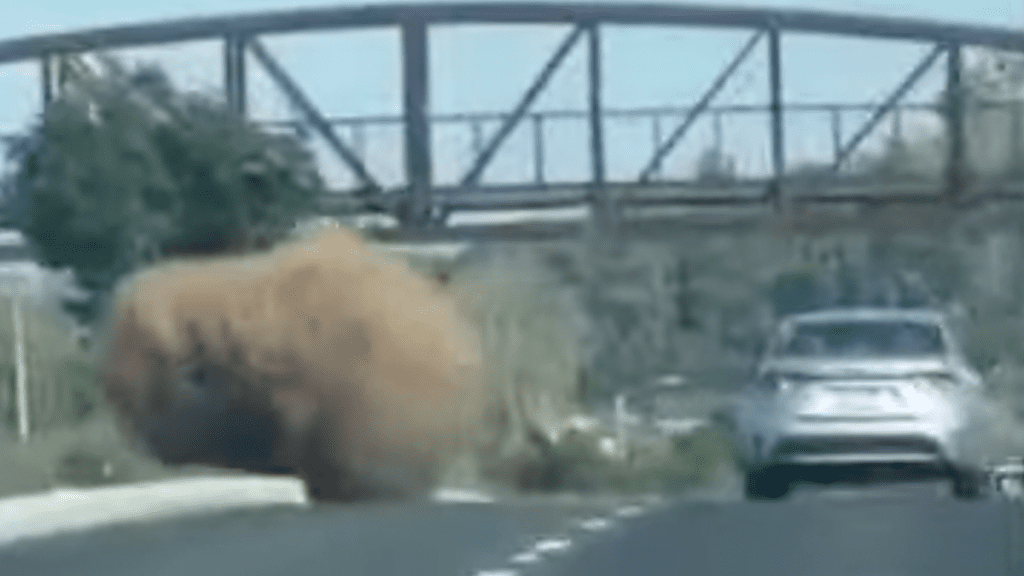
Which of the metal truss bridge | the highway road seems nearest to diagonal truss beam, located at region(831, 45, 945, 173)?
the metal truss bridge

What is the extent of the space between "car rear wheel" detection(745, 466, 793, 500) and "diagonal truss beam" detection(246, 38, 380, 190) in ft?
105

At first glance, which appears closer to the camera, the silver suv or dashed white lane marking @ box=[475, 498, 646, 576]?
dashed white lane marking @ box=[475, 498, 646, 576]

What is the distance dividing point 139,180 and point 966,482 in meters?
32.0

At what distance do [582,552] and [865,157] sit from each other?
156 ft

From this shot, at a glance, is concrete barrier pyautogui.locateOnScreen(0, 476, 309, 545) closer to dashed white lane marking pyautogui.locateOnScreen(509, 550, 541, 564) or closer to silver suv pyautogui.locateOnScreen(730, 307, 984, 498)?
silver suv pyautogui.locateOnScreen(730, 307, 984, 498)

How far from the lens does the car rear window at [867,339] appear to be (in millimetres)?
30641

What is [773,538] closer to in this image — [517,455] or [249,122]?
[517,455]

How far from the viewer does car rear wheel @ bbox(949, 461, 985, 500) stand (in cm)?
3164

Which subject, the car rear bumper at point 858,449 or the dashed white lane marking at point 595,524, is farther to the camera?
the car rear bumper at point 858,449

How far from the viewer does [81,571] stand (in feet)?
82.4

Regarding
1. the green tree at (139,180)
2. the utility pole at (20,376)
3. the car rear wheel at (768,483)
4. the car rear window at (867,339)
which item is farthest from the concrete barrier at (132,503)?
the green tree at (139,180)

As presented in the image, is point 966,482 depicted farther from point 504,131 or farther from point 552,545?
point 504,131

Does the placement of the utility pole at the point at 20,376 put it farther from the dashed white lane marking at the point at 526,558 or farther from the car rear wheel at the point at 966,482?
the dashed white lane marking at the point at 526,558

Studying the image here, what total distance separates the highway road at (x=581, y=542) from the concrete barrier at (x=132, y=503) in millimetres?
636
